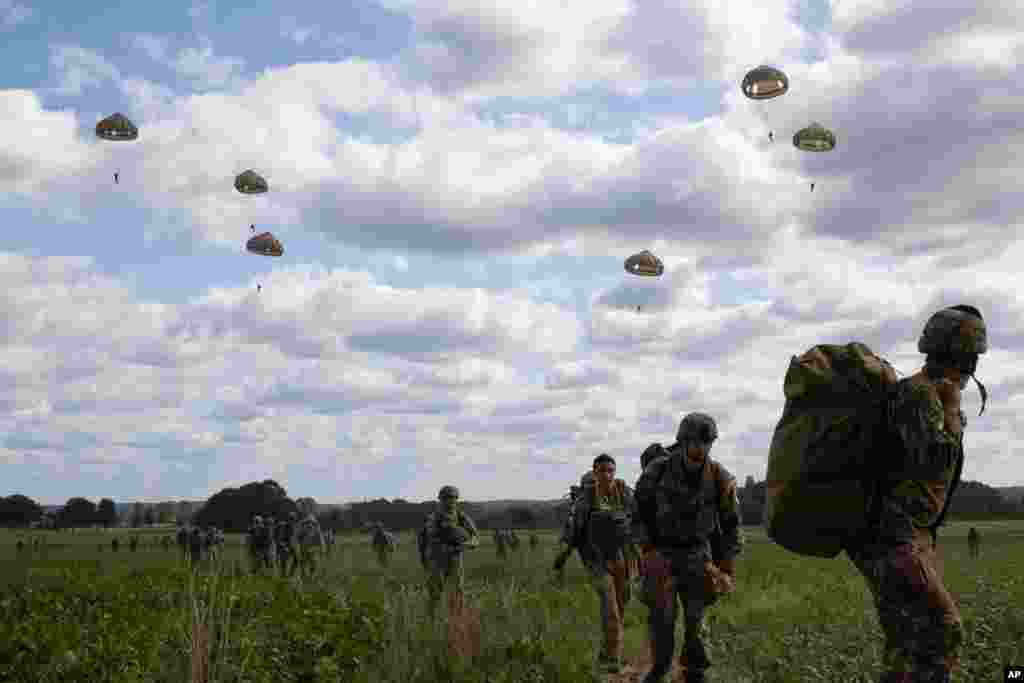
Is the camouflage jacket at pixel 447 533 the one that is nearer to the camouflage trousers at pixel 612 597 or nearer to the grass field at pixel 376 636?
the grass field at pixel 376 636

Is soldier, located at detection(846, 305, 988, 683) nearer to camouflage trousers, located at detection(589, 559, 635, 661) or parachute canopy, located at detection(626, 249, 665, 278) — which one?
camouflage trousers, located at detection(589, 559, 635, 661)

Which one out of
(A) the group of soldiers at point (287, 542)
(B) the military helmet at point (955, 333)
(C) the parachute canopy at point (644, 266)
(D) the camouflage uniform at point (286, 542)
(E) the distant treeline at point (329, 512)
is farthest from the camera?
(E) the distant treeline at point (329, 512)

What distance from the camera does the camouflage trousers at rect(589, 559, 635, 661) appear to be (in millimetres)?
10750

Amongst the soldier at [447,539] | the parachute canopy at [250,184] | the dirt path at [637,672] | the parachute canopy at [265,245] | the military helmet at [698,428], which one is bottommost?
the dirt path at [637,672]

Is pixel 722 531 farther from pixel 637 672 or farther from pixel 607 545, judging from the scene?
pixel 637 672

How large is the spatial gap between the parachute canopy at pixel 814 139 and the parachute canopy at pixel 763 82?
1706 mm

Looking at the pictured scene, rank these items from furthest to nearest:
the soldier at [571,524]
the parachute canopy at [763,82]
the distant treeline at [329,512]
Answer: the distant treeline at [329,512] → the parachute canopy at [763,82] → the soldier at [571,524]

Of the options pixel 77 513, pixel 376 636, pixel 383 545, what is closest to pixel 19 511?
pixel 77 513

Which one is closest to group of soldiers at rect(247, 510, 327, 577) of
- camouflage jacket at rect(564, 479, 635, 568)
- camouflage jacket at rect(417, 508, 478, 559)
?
camouflage jacket at rect(417, 508, 478, 559)

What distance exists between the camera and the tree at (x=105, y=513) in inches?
5069

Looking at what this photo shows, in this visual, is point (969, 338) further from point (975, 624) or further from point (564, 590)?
point (564, 590)

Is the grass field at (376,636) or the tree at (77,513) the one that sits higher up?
the tree at (77,513)

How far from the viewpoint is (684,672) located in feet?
27.1

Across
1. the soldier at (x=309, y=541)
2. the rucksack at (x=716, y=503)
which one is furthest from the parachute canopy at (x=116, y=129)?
the rucksack at (x=716, y=503)
